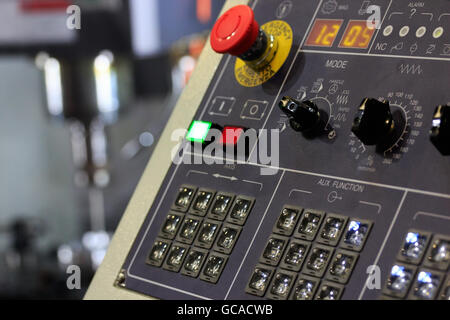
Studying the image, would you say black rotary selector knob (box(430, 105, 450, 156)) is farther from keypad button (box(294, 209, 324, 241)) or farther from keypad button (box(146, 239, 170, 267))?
keypad button (box(146, 239, 170, 267))

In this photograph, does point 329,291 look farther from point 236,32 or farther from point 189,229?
point 236,32

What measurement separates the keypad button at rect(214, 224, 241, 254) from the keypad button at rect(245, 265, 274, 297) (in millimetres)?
45

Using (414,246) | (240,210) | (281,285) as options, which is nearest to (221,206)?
(240,210)

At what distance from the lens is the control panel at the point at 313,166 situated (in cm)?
61

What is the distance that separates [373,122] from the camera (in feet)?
2.06

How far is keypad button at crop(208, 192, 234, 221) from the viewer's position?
2.39 feet

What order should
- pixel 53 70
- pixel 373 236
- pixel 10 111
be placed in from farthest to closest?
1. pixel 10 111
2. pixel 53 70
3. pixel 373 236

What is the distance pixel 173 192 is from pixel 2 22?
2.17 m

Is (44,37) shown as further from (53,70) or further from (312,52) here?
(312,52)

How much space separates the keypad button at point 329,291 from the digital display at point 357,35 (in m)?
0.26

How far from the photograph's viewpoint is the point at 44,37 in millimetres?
2615

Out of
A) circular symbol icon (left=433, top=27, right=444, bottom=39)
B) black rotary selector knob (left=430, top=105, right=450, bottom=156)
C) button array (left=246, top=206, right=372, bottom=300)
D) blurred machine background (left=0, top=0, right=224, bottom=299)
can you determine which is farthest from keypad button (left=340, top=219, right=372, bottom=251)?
blurred machine background (left=0, top=0, right=224, bottom=299)

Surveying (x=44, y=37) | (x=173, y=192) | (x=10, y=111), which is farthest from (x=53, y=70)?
(x=173, y=192)

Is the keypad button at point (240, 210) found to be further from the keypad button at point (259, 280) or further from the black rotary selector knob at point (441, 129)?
the black rotary selector knob at point (441, 129)
